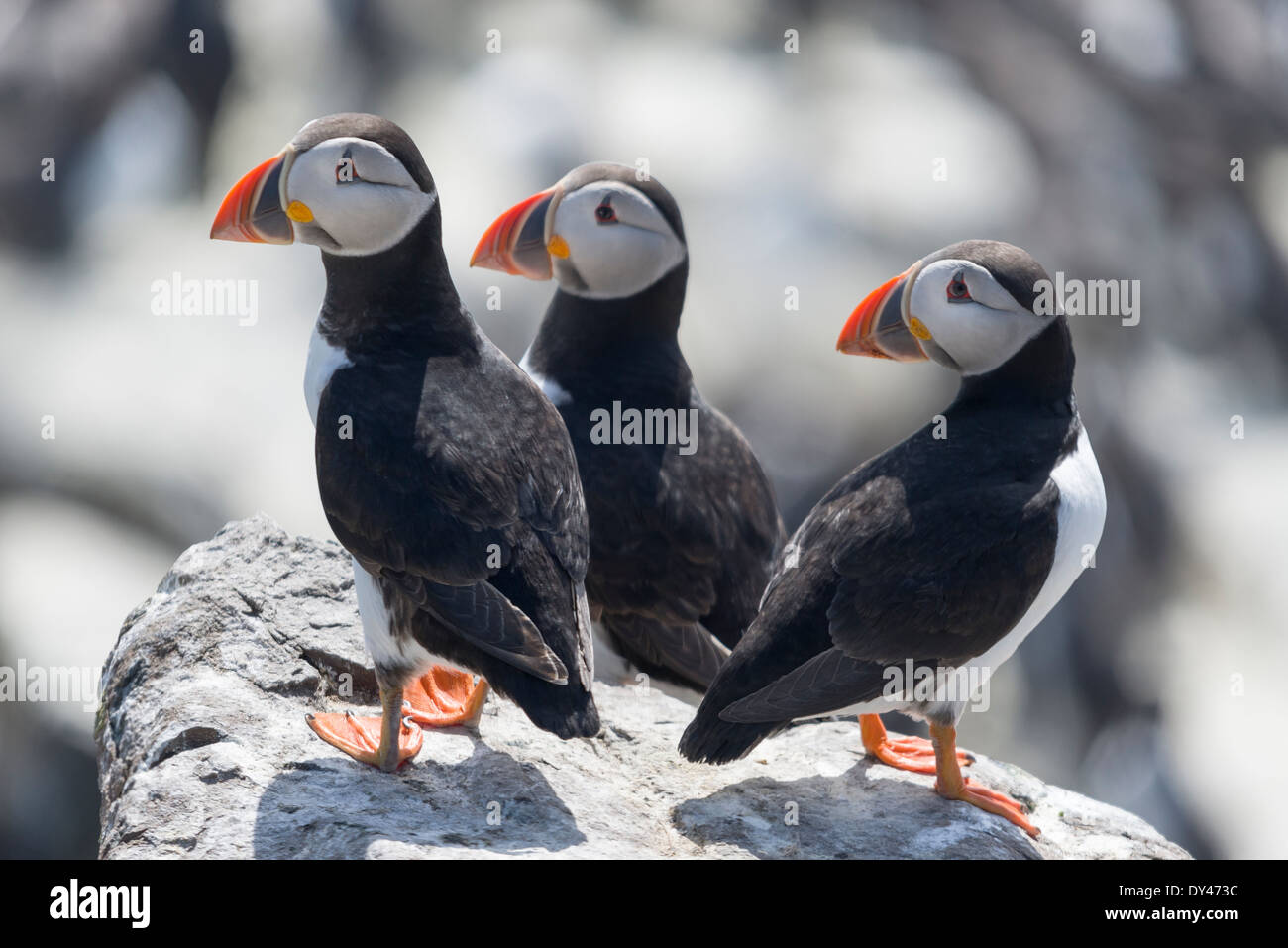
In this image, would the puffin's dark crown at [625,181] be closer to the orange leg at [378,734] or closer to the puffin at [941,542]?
the puffin at [941,542]

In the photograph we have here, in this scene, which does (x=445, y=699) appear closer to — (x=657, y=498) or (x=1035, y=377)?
(x=657, y=498)

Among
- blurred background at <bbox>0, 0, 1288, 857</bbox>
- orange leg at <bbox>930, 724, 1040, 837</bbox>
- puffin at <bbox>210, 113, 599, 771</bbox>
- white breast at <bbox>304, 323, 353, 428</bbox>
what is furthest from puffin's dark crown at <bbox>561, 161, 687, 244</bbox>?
blurred background at <bbox>0, 0, 1288, 857</bbox>

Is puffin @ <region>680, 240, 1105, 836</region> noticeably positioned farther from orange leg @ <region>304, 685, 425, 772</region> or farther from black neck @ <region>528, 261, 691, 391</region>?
black neck @ <region>528, 261, 691, 391</region>

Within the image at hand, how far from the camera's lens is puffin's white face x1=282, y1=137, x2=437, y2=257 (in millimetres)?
4867

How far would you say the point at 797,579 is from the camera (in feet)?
16.4

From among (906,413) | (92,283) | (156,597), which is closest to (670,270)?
(156,597)

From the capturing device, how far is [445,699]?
568 cm

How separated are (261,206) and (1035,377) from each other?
2.76m

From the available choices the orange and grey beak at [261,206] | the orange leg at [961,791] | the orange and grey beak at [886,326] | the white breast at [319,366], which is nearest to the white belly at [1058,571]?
the orange leg at [961,791]

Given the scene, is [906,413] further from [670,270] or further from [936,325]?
[936,325]

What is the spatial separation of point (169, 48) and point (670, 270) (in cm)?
791

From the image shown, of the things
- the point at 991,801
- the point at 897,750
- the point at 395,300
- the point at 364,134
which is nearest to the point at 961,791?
the point at 991,801

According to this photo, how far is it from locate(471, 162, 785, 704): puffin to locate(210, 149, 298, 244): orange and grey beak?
1.39 m
